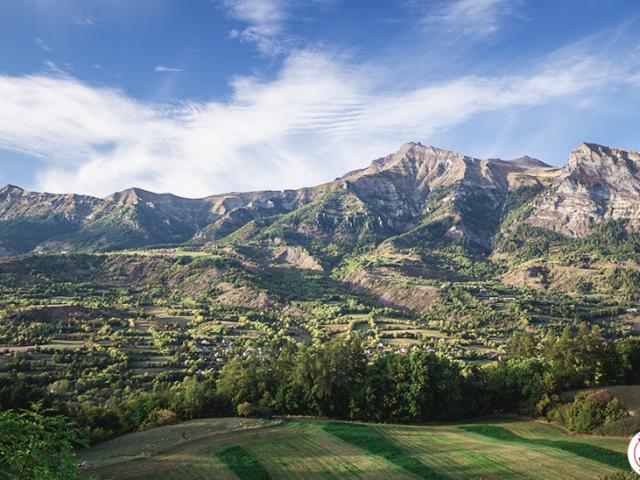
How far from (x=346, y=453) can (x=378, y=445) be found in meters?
4.97

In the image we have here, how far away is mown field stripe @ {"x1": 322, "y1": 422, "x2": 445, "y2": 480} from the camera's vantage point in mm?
40344

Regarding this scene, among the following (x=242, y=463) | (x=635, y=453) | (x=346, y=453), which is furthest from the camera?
(x=346, y=453)

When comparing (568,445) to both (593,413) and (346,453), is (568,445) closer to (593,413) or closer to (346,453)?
(593,413)

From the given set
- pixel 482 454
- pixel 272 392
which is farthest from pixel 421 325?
pixel 482 454

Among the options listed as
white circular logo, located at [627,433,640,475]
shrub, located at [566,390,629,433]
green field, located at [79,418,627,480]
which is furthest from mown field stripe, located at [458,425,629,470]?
white circular logo, located at [627,433,640,475]

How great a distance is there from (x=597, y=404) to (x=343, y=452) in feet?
114

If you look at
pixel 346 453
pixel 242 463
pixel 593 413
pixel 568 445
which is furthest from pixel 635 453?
pixel 593 413

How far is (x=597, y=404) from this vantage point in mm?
55469

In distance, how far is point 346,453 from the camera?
147ft

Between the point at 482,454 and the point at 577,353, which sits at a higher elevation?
the point at 577,353

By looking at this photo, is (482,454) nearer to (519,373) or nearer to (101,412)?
(519,373)

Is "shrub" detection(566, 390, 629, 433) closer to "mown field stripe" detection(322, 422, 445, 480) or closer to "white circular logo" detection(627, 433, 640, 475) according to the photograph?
"mown field stripe" detection(322, 422, 445, 480)

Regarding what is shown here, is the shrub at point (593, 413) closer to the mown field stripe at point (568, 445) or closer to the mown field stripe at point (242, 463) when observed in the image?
the mown field stripe at point (568, 445)

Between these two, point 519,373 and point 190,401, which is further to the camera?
point 519,373
